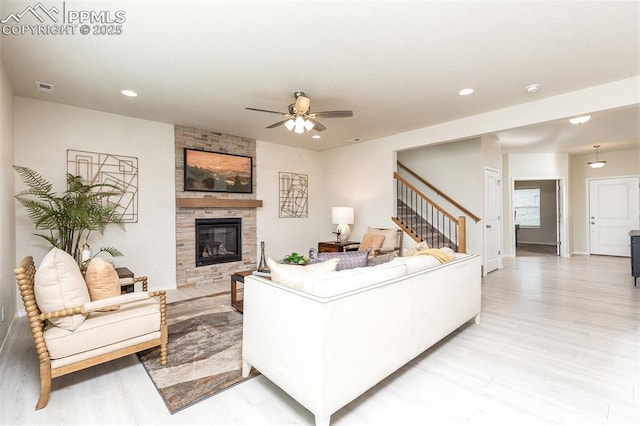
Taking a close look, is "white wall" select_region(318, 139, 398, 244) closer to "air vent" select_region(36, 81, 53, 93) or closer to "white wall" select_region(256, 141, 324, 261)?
"white wall" select_region(256, 141, 324, 261)

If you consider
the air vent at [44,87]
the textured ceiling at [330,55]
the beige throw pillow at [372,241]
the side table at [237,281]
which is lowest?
the side table at [237,281]

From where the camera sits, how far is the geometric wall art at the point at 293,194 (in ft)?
20.6

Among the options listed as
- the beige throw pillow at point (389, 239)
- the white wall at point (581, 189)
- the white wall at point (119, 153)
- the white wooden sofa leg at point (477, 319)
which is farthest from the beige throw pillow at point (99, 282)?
the white wall at point (581, 189)

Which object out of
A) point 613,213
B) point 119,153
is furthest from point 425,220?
point 119,153

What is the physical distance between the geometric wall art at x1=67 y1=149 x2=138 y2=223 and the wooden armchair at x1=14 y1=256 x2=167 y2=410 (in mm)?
2176

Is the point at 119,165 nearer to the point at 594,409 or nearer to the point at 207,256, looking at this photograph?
the point at 207,256

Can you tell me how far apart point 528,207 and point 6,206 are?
13.0 meters

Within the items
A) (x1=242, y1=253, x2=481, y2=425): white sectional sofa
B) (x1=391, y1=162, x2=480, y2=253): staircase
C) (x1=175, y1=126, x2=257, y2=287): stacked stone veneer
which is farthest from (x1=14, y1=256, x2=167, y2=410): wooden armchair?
(x1=391, y1=162, x2=480, y2=253): staircase

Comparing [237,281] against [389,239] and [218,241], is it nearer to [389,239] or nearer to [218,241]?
[218,241]

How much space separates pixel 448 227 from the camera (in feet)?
20.0

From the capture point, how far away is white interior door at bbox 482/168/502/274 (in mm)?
5688

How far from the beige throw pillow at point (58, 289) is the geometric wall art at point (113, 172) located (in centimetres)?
246

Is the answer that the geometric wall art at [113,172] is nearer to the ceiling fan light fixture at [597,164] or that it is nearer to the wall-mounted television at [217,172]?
the wall-mounted television at [217,172]

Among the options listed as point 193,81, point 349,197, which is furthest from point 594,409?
point 349,197
